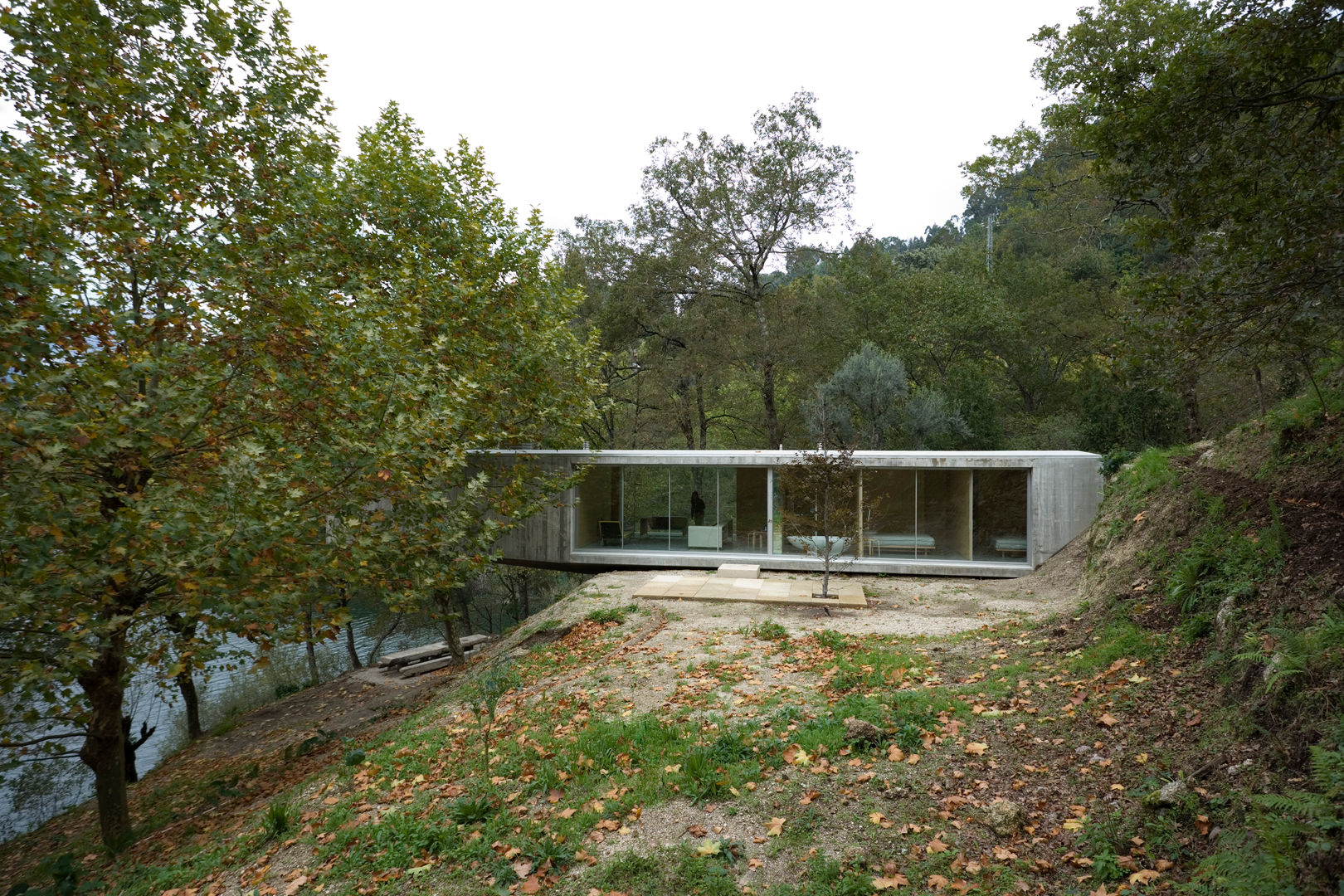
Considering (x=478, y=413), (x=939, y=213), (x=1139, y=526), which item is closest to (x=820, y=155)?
(x=478, y=413)

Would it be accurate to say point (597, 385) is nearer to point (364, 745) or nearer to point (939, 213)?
point (364, 745)

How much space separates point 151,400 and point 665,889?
6143mm

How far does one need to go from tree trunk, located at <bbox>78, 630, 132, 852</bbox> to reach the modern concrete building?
408 inches

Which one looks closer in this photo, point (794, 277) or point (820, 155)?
point (820, 155)

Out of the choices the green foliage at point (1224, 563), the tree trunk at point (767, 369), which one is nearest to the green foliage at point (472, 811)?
the green foliage at point (1224, 563)

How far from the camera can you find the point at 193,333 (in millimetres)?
7918

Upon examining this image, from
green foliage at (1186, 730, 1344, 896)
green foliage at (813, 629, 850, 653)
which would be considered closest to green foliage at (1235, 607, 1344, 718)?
green foliage at (1186, 730, 1344, 896)

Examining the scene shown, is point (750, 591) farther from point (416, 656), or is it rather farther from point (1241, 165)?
point (1241, 165)

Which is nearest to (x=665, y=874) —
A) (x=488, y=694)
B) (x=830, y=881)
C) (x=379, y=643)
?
(x=830, y=881)

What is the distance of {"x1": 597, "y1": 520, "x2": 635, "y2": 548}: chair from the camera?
19.3 metres

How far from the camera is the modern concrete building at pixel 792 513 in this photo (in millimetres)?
16906

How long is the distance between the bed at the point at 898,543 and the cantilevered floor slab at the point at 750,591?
308 centimetres

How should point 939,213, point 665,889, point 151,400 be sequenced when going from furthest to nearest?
1. point 939,213
2. point 151,400
3. point 665,889

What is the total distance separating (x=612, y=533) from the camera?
63.5ft
